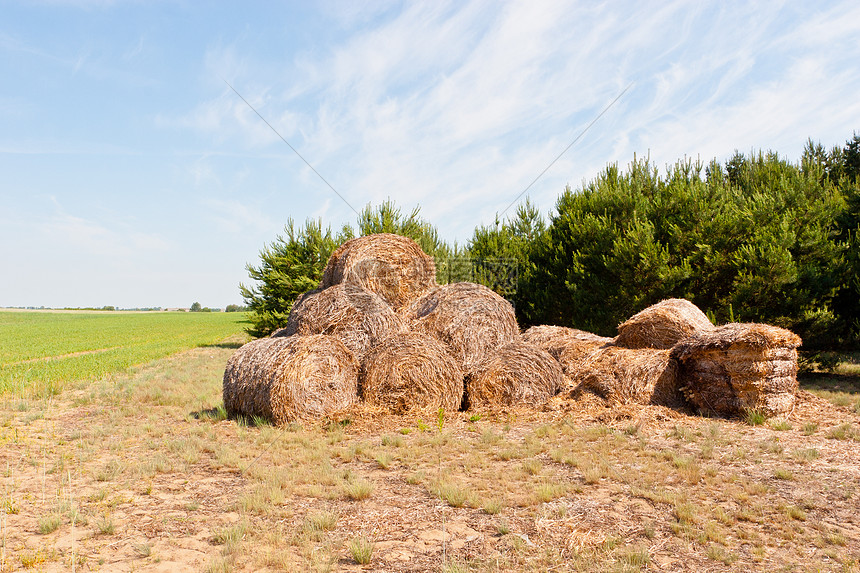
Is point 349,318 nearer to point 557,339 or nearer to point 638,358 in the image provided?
A: point 557,339

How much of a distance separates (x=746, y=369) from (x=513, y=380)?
3.87 meters

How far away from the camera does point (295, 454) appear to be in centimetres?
719

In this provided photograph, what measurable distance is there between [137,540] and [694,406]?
895cm

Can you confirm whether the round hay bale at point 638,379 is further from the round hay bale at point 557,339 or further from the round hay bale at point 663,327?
the round hay bale at point 557,339

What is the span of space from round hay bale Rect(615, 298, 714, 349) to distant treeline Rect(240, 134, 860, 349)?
397cm

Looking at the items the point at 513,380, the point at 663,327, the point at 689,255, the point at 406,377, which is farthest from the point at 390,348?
the point at 689,255

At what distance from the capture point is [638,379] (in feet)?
32.8

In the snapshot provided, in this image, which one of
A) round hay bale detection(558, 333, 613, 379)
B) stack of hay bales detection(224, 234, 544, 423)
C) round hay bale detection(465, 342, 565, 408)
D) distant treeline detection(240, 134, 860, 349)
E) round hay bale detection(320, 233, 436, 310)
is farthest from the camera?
distant treeline detection(240, 134, 860, 349)

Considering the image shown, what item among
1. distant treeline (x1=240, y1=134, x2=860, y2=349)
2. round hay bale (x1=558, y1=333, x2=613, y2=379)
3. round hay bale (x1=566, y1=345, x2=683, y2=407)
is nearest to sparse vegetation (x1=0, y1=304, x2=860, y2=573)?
round hay bale (x1=566, y1=345, x2=683, y2=407)

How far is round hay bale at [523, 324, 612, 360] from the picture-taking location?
11.8 m

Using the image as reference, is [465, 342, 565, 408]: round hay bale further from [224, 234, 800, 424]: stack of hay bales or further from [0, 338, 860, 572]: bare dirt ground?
[0, 338, 860, 572]: bare dirt ground

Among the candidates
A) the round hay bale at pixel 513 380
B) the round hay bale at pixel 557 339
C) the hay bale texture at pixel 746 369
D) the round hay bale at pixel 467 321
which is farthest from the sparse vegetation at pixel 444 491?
the round hay bale at pixel 557 339

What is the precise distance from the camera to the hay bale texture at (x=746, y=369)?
29.3 feet

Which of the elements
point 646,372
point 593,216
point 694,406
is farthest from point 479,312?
point 593,216
